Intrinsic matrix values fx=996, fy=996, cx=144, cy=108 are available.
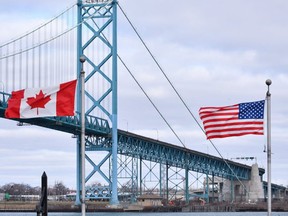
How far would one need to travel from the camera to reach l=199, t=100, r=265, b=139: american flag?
103ft

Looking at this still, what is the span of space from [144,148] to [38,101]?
9346 cm

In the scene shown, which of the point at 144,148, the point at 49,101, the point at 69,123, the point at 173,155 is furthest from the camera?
the point at 173,155

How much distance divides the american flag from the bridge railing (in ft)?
131

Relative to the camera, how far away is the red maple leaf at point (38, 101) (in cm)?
2941

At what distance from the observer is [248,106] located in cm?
3181

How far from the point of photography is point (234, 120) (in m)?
31.6

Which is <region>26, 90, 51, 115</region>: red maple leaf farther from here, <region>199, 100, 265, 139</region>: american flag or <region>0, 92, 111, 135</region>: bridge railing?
<region>0, 92, 111, 135</region>: bridge railing

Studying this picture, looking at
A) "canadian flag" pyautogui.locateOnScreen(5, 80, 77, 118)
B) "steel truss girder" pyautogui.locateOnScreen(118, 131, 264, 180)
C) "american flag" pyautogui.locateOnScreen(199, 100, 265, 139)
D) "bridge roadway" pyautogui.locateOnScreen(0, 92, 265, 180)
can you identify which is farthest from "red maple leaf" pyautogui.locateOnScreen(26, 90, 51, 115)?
"steel truss girder" pyautogui.locateOnScreen(118, 131, 264, 180)

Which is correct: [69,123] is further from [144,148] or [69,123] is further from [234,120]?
[234,120]

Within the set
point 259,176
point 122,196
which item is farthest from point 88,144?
point 259,176

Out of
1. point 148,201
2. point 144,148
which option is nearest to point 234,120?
point 144,148

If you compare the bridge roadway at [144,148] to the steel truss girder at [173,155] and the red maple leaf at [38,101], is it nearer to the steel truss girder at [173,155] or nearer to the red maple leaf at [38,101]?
the steel truss girder at [173,155]

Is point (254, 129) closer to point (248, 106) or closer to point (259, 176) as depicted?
point (248, 106)

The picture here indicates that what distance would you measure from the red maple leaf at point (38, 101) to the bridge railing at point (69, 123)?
134 ft
